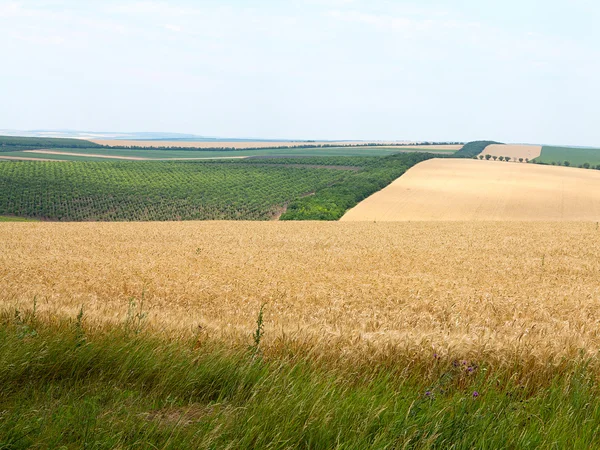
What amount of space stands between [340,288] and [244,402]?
27.5ft

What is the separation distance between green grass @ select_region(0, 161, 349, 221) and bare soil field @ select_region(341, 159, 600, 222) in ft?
40.5

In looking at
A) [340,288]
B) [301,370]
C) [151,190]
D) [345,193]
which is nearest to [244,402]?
[301,370]

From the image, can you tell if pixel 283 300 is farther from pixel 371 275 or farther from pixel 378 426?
pixel 378 426

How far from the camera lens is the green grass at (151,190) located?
63031 mm

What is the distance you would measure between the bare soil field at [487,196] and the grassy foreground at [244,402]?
44088mm

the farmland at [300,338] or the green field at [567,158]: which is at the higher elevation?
the green field at [567,158]

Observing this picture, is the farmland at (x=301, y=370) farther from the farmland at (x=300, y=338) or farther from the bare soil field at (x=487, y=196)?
the bare soil field at (x=487, y=196)

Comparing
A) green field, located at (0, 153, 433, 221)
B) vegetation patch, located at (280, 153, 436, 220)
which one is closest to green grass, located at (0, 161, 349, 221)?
green field, located at (0, 153, 433, 221)

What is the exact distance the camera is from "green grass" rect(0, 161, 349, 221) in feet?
207

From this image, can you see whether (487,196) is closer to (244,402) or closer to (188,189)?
Answer: (188,189)

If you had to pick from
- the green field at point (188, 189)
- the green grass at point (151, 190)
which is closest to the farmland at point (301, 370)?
the green field at point (188, 189)

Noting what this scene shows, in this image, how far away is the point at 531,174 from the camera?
81.6 m

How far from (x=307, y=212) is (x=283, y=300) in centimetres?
4545

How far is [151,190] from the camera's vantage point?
77625 mm
